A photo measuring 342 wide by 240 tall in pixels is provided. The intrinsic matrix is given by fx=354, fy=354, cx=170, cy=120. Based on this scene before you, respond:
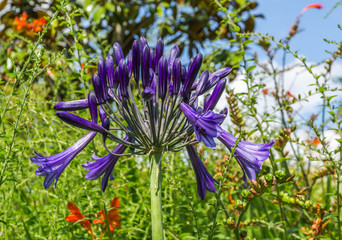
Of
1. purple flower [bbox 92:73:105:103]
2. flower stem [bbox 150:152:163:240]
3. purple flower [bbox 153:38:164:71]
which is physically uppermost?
purple flower [bbox 153:38:164:71]

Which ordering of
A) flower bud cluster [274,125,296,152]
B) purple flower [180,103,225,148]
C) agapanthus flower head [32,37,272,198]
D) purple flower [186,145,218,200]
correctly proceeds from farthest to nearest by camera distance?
flower bud cluster [274,125,296,152] < purple flower [186,145,218,200] < agapanthus flower head [32,37,272,198] < purple flower [180,103,225,148]

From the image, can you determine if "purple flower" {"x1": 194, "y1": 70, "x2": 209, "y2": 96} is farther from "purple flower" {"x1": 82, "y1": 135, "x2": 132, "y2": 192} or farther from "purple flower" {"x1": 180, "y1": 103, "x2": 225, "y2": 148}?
"purple flower" {"x1": 82, "y1": 135, "x2": 132, "y2": 192}

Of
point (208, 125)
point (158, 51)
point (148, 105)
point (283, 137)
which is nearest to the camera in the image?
point (208, 125)

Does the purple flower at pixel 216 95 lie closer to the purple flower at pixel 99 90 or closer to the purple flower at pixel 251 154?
the purple flower at pixel 251 154

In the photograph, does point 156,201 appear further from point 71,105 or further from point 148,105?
point 71,105

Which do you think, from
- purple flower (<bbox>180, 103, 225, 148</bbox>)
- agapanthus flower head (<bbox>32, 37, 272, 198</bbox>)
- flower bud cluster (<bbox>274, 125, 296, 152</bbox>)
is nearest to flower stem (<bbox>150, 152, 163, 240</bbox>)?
agapanthus flower head (<bbox>32, 37, 272, 198</bbox>)

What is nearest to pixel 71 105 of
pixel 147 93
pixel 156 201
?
pixel 147 93

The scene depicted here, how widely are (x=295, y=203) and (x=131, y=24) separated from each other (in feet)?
18.0

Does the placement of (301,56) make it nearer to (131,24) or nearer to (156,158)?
(156,158)

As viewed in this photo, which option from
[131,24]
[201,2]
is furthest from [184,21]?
[131,24]

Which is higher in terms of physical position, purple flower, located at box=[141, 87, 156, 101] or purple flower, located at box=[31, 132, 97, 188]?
purple flower, located at box=[141, 87, 156, 101]

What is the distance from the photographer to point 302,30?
4062 mm

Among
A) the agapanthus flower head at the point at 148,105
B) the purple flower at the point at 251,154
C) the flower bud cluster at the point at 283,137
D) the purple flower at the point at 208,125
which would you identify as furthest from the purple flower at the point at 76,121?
the flower bud cluster at the point at 283,137

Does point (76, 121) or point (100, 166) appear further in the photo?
point (100, 166)
